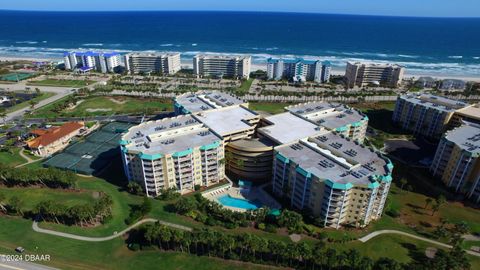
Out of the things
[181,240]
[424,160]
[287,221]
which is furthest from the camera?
[424,160]

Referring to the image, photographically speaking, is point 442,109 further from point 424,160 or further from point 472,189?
point 472,189

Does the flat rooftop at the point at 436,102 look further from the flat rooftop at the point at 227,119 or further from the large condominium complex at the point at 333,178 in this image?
the flat rooftop at the point at 227,119

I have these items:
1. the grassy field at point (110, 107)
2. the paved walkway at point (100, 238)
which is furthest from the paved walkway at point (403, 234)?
the grassy field at point (110, 107)

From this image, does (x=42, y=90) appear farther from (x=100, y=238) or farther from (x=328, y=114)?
(x=328, y=114)

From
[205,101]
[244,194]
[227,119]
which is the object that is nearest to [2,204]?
[244,194]

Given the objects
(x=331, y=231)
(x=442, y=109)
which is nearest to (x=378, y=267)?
(x=331, y=231)

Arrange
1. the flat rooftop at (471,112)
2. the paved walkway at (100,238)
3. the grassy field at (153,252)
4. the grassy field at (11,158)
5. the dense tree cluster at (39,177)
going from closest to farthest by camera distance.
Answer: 1. the grassy field at (153,252)
2. the paved walkway at (100,238)
3. the dense tree cluster at (39,177)
4. the grassy field at (11,158)
5. the flat rooftop at (471,112)

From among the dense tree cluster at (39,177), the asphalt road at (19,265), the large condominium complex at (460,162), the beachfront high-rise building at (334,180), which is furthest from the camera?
the dense tree cluster at (39,177)
